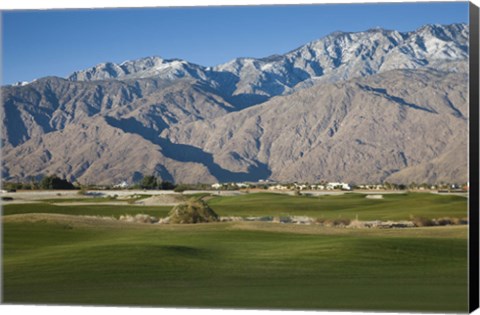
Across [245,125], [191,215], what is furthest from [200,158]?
[191,215]

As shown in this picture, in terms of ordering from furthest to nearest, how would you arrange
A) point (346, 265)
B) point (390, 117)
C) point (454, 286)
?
point (390, 117) → point (346, 265) → point (454, 286)

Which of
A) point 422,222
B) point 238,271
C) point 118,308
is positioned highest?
point 422,222

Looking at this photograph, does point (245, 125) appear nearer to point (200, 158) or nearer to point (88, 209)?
point (200, 158)

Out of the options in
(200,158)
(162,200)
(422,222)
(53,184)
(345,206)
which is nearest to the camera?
(422,222)

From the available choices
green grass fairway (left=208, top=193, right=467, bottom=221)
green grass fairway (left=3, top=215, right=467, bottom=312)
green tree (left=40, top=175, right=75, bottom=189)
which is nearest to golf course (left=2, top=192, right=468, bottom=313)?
green grass fairway (left=3, top=215, right=467, bottom=312)

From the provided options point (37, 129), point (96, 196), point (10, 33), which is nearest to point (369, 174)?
point (37, 129)

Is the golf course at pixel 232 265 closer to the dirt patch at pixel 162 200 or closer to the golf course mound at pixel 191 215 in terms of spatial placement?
the golf course mound at pixel 191 215

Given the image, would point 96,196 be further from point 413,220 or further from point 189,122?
point 189,122
